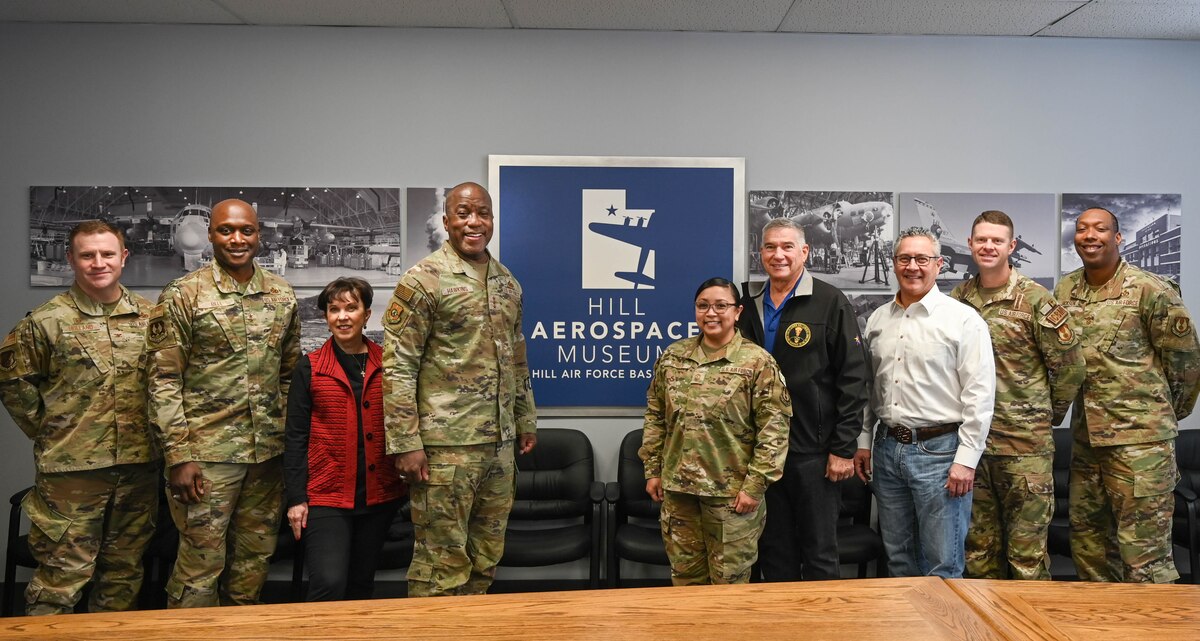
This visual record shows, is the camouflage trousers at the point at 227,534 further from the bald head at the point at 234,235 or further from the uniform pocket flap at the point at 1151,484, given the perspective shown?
the uniform pocket flap at the point at 1151,484

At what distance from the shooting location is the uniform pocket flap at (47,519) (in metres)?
2.48

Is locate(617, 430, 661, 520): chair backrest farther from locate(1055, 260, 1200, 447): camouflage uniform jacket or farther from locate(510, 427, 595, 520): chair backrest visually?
locate(1055, 260, 1200, 447): camouflage uniform jacket

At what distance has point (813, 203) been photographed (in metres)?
3.48

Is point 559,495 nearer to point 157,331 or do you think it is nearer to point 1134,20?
point 157,331

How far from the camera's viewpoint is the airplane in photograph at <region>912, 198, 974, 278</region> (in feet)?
11.4

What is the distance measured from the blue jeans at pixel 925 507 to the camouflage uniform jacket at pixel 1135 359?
794 millimetres

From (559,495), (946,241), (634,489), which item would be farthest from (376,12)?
(946,241)

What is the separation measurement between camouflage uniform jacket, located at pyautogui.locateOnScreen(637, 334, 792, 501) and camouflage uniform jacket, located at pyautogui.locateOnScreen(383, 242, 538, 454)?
649mm

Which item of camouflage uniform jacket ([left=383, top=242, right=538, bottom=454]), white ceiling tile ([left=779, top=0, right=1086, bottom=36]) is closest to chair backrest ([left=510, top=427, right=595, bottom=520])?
camouflage uniform jacket ([left=383, top=242, right=538, bottom=454])

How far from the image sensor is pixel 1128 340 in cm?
272

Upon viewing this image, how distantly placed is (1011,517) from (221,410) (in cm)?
299

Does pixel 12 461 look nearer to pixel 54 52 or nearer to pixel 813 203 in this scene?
pixel 54 52

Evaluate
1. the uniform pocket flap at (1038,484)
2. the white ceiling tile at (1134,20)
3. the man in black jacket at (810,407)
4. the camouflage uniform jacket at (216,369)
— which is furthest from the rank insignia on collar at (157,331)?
the white ceiling tile at (1134,20)

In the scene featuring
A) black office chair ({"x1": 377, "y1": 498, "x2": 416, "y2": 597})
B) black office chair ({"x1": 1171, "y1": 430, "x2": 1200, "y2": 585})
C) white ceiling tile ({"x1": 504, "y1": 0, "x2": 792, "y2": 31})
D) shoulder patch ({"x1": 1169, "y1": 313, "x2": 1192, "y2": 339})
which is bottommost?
black office chair ({"x1": 377, "y1": 498, "x2": 416, "y2": 597})
